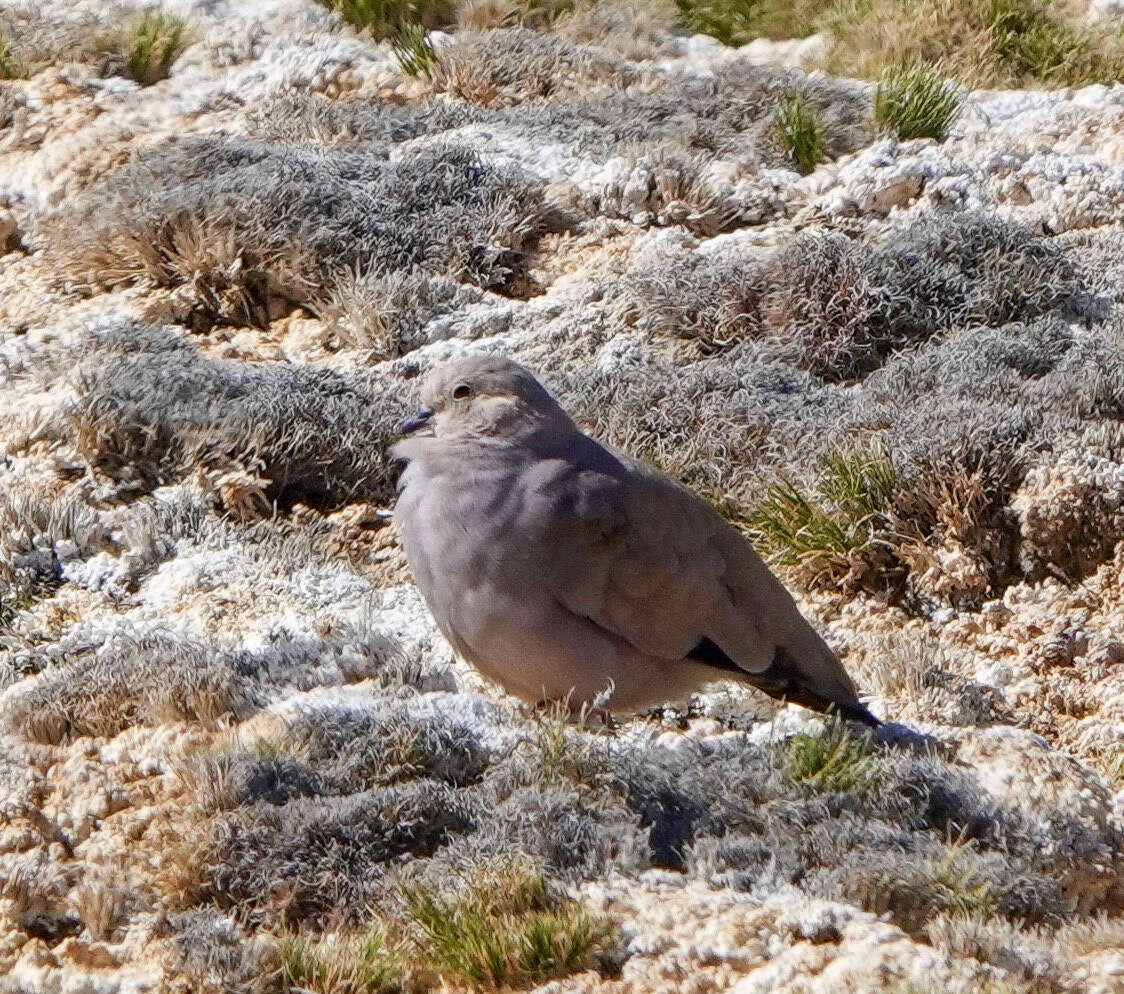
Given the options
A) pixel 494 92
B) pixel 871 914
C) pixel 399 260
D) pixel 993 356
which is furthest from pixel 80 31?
pixel 871 914

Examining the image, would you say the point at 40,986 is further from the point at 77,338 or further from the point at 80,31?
the point at 80,31

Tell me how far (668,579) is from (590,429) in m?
2.25

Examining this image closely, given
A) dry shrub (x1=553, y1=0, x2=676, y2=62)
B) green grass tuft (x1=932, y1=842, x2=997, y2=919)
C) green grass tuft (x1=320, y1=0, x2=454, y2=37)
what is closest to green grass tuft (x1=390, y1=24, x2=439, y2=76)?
green grass tuft (x1=320, y1=0, x2=454, y2=37)

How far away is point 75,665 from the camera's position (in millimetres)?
5582

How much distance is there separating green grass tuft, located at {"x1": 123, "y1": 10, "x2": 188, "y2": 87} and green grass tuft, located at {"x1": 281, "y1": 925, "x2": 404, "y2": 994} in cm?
746

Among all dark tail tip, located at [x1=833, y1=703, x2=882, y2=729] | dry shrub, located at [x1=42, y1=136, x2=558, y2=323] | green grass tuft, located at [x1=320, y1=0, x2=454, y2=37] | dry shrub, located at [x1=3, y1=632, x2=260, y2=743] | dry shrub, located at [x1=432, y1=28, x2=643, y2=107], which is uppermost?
green grass tuft, located at [x1=320, y1=0, x2=454, y2=37]

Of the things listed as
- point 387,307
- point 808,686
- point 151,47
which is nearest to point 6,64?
point 151,47

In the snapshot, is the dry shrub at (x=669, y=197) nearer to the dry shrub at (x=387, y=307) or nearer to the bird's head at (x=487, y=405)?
the dry shrub at (x=387, y=307)

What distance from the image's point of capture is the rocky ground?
420 cm

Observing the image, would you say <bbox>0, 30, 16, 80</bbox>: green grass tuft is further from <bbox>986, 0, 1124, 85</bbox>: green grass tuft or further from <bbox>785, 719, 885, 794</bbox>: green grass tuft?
<bbox>785, 719, 885, 794</bbox>: green grass tuft

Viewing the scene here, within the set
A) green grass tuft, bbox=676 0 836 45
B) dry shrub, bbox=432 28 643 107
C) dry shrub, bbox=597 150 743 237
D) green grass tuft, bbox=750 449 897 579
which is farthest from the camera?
green grass tuft, bbox=676 0 836 45

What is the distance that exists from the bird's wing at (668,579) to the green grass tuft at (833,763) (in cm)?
39

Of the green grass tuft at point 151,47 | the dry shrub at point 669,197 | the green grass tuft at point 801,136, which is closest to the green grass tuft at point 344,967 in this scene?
the dry shrub at point 669,197

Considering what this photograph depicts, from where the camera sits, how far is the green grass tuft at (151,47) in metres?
10.3
